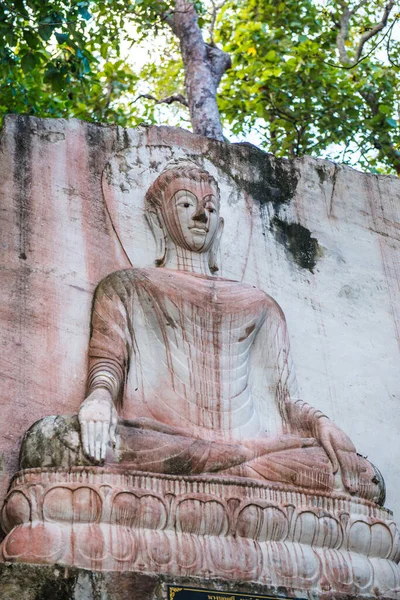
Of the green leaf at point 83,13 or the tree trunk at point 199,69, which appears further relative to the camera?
the tree trunk at point 199,69

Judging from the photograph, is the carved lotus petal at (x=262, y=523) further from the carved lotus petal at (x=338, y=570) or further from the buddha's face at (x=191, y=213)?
the buddha's face at (x=191, y=213)

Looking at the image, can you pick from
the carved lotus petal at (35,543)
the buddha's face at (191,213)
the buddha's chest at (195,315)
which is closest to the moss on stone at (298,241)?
the buddha's face at (191,213)

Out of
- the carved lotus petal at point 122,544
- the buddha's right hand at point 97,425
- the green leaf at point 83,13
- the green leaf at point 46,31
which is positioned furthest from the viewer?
the green leaf at point 83,13

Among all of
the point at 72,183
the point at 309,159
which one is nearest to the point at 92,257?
the point at 72,183

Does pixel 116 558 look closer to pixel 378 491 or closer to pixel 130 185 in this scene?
pixel 378 491

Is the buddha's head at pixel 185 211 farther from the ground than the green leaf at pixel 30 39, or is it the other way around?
the green leaf at pixel 30 39

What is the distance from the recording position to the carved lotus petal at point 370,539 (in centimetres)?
677

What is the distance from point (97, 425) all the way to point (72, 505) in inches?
21.3

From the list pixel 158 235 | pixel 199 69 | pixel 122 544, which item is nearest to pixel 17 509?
pixel 122 544

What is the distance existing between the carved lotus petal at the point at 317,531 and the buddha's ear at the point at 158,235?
2298mm

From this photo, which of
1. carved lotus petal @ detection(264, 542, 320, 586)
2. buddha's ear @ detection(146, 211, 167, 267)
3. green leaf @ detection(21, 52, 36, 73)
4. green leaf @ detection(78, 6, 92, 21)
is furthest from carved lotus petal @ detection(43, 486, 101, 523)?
green leaf @ detection(78, 6, 92, 21)

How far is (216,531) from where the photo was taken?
646 cm

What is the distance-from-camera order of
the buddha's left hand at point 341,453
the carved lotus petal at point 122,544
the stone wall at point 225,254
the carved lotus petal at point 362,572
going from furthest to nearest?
the stone wall at point 225,254 → the buddha's left hand at point 341,453 → the carved lotus petal at point 362,572 → the carved lotus petal at point 122,544

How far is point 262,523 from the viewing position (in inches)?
258
